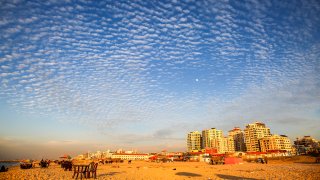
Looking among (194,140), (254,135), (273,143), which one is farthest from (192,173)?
(194,140)

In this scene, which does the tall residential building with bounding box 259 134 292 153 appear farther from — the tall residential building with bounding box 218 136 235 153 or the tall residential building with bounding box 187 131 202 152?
the tall residential building with bounding box 187 131 202 152

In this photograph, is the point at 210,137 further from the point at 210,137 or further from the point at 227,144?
the point at 227,144

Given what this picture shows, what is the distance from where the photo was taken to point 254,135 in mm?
146000

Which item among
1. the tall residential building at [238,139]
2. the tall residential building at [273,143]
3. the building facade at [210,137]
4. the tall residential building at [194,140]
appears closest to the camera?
the tall residential building at [273,143]

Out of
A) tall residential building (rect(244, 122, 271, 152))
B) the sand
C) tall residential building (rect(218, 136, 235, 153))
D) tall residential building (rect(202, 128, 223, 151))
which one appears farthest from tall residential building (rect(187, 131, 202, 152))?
the sand

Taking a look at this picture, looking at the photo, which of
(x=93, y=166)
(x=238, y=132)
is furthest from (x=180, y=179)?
(x=238, y=132)

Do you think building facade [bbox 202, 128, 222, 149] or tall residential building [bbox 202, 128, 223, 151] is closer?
tall residential building [bbox 202, 128, 223, 151]

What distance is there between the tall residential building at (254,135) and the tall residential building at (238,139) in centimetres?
1148

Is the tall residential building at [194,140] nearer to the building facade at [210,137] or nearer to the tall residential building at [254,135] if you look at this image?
the building facade at [210,137]

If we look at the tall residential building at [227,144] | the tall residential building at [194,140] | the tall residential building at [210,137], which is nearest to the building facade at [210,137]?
the tall residential building at [210,137]

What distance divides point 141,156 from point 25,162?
317 ft

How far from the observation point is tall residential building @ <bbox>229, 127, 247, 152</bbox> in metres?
161

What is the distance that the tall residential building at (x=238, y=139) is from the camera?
161 m

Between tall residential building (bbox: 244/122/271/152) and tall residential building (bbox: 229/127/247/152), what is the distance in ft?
37.7
